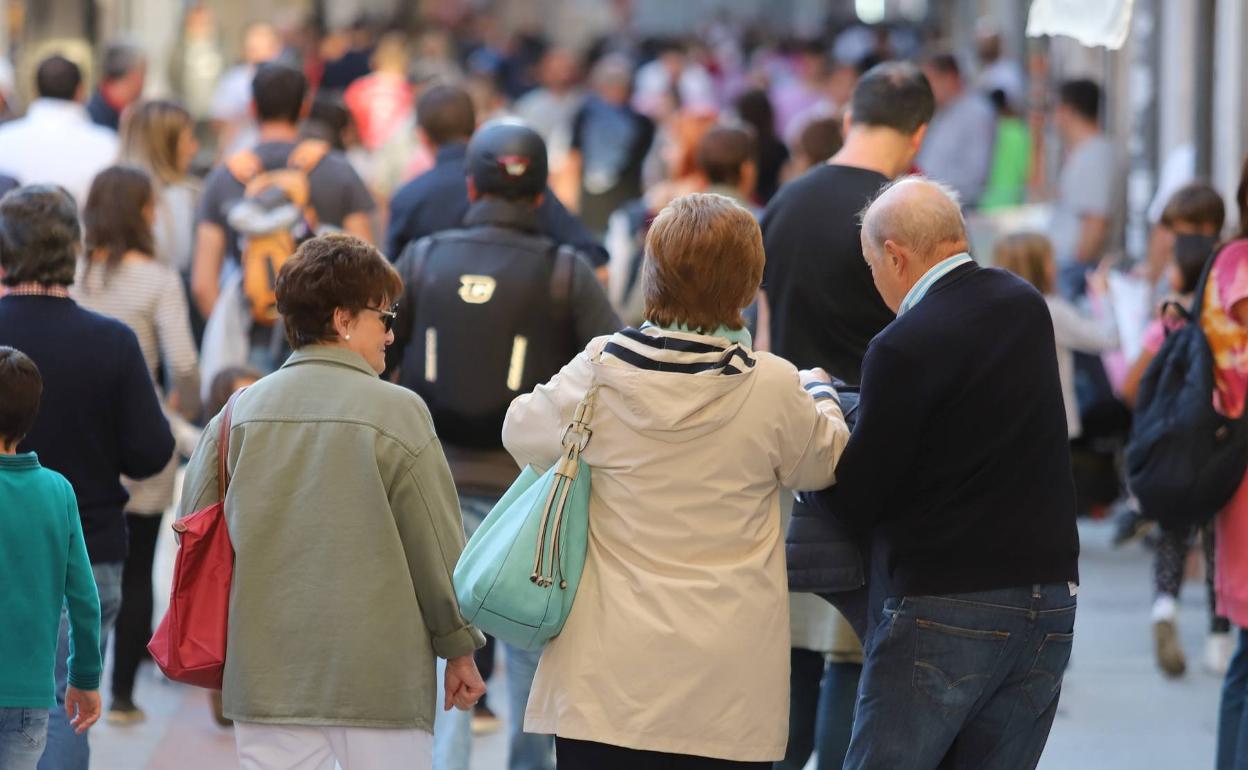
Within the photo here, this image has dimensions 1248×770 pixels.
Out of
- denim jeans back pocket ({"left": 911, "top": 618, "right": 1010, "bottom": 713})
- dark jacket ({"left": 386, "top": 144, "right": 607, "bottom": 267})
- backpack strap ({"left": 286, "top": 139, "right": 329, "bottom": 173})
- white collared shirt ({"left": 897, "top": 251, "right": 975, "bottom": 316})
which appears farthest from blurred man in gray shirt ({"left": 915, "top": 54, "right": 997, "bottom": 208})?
denim jeans back pocket ({"left": 911, "top": 618, "right": 1010, "bottom": 713})

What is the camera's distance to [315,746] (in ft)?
13.3

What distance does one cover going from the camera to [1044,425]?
399 cm

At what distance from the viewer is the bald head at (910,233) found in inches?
161

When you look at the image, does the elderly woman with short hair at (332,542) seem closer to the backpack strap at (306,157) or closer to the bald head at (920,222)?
the bald head at (920,222)

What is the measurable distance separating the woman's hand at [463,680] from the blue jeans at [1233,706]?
2269 millimetres

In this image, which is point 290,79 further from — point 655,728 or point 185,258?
point 655,728

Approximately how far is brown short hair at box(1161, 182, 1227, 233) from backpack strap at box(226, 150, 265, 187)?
11.7 ft

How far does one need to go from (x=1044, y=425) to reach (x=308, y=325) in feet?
5.19

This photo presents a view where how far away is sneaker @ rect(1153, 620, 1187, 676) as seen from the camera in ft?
25.0

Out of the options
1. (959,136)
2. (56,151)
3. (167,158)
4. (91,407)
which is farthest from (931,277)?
(959,136)

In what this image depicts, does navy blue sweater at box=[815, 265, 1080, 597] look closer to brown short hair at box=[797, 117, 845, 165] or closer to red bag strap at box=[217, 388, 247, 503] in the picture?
red bag strap at box=[217, 388, 247, 503]

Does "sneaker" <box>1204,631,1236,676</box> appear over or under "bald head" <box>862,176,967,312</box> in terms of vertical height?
under

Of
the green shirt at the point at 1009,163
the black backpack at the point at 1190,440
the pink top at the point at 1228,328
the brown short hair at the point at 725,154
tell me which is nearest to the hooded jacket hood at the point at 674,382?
the pink top at the point at 1228,328

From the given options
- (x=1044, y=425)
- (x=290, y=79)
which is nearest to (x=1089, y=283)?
(x=290, y=79)
